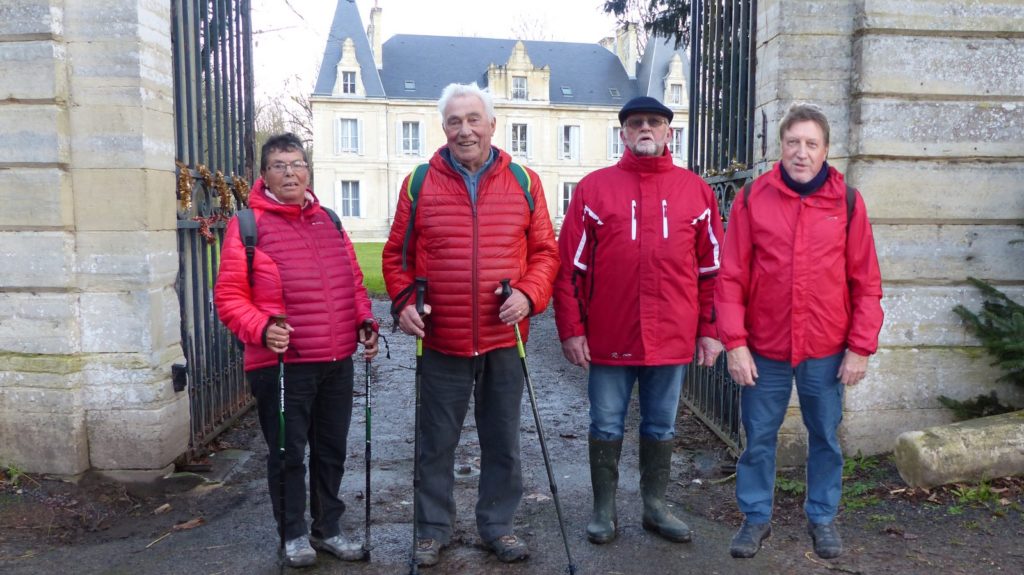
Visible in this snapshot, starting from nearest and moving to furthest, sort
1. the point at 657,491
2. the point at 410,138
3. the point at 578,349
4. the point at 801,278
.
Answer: the point at 801,278, the point at 578,349, the point at 657,491, the point at 410,138

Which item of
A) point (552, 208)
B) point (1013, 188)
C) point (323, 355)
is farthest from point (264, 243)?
point (552, 208)

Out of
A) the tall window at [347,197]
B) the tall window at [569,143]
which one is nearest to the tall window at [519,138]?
the tall window at [569,143]

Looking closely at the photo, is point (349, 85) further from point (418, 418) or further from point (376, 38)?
point (418, 418)

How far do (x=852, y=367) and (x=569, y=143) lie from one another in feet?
130

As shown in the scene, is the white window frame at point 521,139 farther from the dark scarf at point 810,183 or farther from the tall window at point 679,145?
the dark scarf at point 810,183

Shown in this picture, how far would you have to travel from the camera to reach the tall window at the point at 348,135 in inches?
1574

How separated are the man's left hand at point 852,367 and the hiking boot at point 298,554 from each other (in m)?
2.46

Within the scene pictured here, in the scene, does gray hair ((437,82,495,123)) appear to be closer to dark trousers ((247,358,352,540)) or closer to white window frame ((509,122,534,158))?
dark trousers ((247,358,352,540))

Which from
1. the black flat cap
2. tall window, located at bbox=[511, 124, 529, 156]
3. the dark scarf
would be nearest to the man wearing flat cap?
the black flat cap

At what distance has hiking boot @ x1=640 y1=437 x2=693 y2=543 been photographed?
4.06 m

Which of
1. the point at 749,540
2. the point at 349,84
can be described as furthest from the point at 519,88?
the point at 749,540

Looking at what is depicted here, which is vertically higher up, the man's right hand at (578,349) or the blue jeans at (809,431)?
the man's right hand at (578,349)

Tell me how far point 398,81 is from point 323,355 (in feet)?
127

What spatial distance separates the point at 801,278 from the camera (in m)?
3.49
